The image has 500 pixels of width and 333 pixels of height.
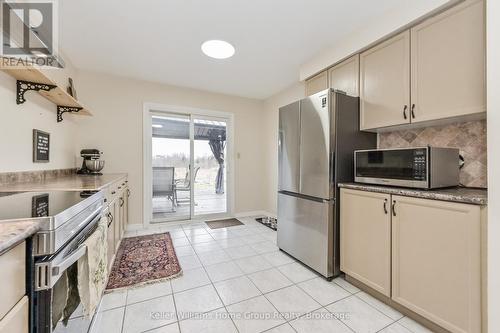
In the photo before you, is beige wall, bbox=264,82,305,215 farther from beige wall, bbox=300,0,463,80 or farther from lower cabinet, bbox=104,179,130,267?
lower cabinet, bbox=104,179,130,267

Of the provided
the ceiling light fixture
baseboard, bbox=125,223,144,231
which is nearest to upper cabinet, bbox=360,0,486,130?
the ceiling light fixture

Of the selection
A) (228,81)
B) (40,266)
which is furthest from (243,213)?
(40,266)

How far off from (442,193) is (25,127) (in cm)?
323

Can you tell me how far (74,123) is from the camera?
2.97 m

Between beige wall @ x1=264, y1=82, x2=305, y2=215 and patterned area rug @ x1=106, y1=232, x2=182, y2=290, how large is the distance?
80.7 inches

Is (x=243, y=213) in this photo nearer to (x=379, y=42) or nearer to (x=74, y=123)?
(x=74, y=123)

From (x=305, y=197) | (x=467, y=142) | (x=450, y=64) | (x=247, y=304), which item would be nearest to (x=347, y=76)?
(x=450, y=64)

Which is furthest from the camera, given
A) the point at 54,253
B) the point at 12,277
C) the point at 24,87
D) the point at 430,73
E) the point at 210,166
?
the point at 210,166

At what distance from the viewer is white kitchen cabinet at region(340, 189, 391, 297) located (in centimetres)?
164

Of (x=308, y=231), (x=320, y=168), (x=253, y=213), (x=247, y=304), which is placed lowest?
(x=247, y=304)

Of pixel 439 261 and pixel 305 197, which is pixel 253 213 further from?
pixel 439 261

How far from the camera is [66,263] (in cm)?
84

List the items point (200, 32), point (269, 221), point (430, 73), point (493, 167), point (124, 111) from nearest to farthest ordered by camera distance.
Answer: point (493, 167), point (430, 73), point (200, 32), point (124, 111), point (269, 221)

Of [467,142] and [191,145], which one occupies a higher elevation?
[191,145]
